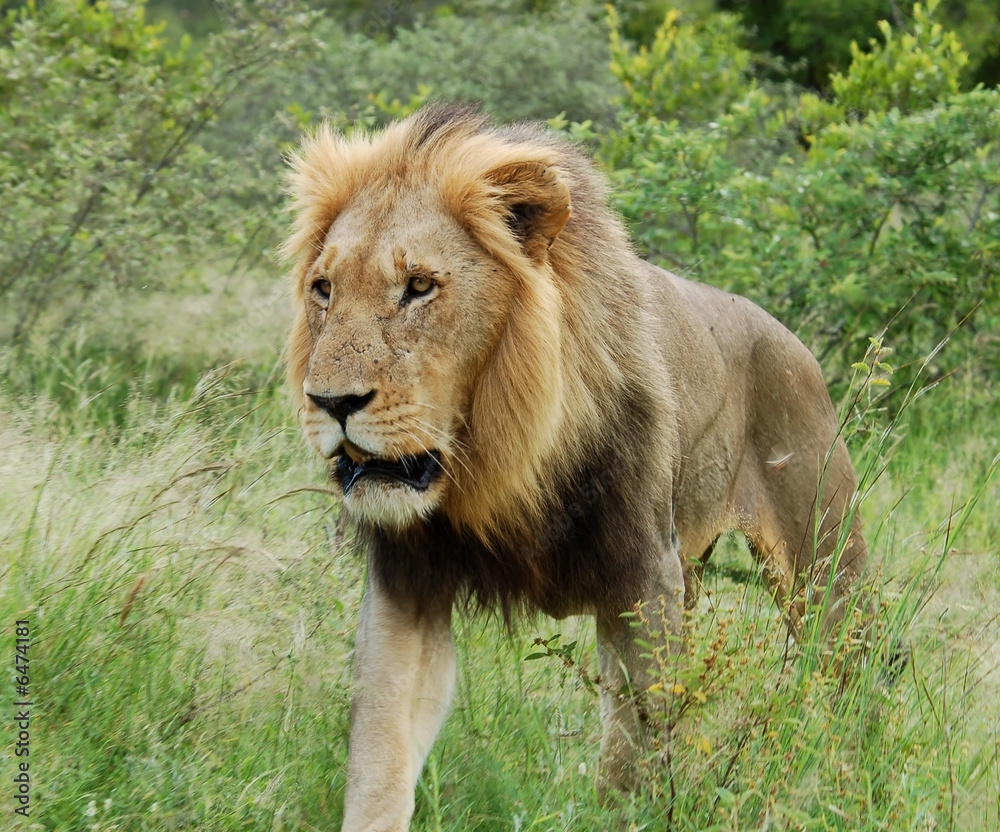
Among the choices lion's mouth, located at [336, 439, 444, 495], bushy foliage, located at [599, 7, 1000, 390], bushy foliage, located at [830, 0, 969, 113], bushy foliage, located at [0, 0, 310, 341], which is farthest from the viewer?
bushy foliage, located at [830, 0, 969, 113]

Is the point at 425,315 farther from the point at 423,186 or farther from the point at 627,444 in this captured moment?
the point at 627,444

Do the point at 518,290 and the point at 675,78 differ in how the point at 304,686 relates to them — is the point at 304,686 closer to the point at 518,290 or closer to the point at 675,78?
the point at 518,290

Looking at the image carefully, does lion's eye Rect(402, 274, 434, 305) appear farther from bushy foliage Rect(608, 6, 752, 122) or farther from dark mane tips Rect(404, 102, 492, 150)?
bushy foliage Rect(608, 6, 752, 122)

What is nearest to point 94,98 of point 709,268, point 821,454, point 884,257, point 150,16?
point 709,268

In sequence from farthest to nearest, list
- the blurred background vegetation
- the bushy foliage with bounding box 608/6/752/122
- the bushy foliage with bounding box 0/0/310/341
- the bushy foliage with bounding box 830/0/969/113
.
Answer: the bushy foliage with bounding box 608/6/752/122 → the bushy foliage with bounding box 830/0/969/113 → the bushy foliage with bounding box 0/0/310/341 → the blurred background vegetation

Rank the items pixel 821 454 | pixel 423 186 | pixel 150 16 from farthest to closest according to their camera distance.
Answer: pixel 150 16, pixel 821 454, pixel 423 186

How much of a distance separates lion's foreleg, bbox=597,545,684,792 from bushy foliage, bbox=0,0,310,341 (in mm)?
4170

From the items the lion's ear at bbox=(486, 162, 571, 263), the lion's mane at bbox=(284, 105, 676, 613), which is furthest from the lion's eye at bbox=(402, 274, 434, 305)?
the lion's ear at bbox=(486, 162, 571, 263)

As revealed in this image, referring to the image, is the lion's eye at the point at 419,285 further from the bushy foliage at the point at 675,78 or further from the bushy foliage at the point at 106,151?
the bushy foliage at the point at 675,78

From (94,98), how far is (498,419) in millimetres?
5467

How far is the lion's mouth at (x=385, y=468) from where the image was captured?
2939 millimetres

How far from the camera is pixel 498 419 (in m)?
3.07

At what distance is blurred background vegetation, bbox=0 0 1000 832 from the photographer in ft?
10.6

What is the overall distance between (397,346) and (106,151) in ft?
14.7
